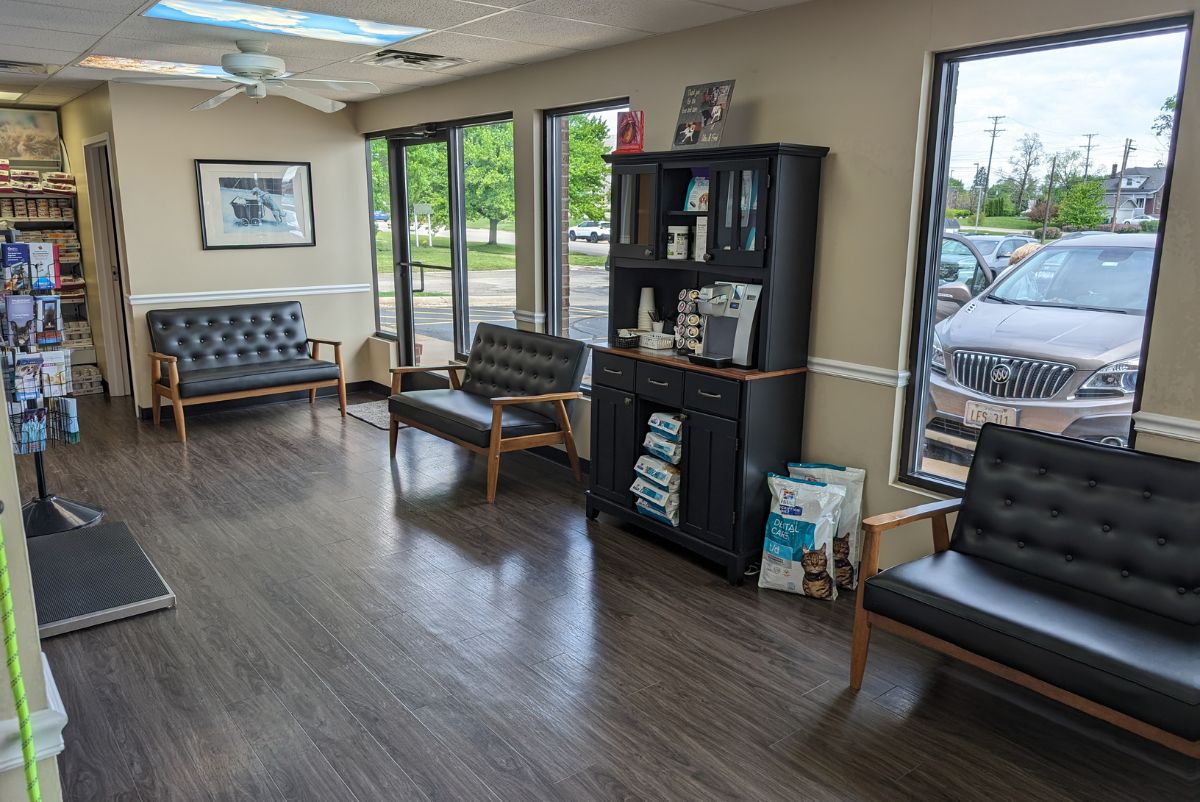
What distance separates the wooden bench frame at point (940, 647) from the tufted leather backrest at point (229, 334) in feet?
16.7

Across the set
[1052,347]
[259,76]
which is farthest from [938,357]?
[259,76]

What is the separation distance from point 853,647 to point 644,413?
5.21 ft

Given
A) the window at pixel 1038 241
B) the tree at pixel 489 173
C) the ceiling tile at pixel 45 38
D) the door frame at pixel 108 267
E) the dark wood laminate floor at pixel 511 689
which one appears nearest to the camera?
the dark wood laminate floor at pixel 511 689

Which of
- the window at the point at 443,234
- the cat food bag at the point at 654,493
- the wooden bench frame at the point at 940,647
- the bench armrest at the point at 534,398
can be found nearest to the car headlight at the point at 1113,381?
the wooden bench frame at the point at 940,647

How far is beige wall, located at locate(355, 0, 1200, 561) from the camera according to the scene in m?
2.68

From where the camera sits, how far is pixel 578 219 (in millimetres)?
5207

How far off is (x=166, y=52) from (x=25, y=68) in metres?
1.36

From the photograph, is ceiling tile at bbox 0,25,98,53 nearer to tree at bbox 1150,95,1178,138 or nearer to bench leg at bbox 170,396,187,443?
bench leg at bbox 170,396,187,443

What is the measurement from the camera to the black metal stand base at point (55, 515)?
4090 mm

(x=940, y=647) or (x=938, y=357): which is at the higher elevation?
(x=938, y=357)

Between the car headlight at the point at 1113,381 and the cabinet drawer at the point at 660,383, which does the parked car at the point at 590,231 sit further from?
the car headlight at the point at 1113,381

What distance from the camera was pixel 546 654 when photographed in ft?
9.94

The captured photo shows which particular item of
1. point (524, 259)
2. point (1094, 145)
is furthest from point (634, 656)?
point (524, 259)

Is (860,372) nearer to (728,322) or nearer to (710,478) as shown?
(728,322)
